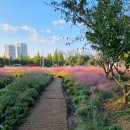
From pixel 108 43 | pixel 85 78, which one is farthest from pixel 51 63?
pixel 108 43

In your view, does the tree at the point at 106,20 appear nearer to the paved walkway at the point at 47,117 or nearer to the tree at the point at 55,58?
the paved walkway at the point at 47,117

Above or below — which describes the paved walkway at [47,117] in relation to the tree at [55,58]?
below

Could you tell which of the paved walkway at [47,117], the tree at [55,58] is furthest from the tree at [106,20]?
the tree at [55,58]

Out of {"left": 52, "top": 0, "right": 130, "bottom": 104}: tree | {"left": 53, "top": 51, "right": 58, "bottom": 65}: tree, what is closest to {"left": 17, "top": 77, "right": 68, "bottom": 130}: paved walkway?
{"left": 52, "top": 0, "right": 130, "bottom": 104}: tree

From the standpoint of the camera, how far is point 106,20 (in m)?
7.85

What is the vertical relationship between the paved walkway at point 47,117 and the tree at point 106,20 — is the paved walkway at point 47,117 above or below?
below

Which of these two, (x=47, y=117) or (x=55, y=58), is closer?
(x=47, y=117)

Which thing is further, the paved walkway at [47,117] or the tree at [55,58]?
the tree at [55,58]

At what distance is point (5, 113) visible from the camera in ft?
24.3

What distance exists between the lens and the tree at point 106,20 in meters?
7.83

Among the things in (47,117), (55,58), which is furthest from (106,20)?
(55,58)

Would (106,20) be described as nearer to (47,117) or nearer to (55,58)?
(47,117)

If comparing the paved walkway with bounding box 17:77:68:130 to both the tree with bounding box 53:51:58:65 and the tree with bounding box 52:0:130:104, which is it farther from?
the tree with bounding box 53:51:58:65

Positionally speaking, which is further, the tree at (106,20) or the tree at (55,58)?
the tree at (55,58)
